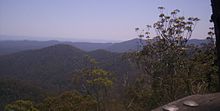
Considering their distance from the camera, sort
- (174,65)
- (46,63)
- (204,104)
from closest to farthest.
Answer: (204,104), (174,65), (46,63)

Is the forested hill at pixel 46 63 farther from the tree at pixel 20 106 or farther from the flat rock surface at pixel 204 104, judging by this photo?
the flat rock surface at pixel 204 104

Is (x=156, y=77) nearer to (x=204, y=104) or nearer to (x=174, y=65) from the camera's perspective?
(x=174, y=65)

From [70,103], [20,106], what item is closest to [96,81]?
[70,103]

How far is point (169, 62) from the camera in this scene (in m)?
10.9

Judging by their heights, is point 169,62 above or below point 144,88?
above

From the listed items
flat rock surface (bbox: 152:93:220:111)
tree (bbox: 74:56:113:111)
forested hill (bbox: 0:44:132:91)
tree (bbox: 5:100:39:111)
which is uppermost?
flat rock surface (bbox: 152:93:220:111)

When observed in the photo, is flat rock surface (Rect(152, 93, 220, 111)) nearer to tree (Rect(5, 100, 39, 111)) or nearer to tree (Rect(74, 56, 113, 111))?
tree (Rect(74, 56, 113, 111))

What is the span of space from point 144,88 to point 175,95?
1.60 metres

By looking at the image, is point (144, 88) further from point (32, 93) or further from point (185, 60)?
point (32, 93)

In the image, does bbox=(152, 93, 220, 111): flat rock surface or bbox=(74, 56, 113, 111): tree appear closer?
bbox=(152, 93, 220, 111): flat rock surface

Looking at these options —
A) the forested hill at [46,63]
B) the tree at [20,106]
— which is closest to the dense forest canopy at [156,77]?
the tree at [20,106]

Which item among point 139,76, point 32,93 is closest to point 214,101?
point 139,76

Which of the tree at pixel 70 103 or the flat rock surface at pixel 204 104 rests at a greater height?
the flat rock surface at pixel 204 104

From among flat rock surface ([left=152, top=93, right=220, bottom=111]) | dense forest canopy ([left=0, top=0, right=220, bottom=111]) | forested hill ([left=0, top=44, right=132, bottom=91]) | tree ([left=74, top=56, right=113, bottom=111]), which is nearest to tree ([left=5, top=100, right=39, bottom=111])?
dense forest canopy ([left=0, top=0, right=220, bottom=111])
